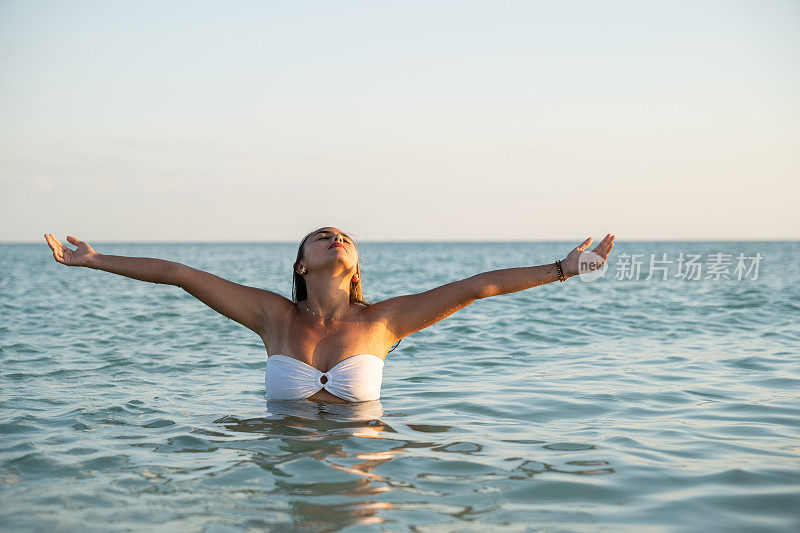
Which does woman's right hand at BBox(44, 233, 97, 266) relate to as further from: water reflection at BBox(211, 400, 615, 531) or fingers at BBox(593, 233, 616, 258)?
fingers at BBox(593, 233, 616, 258)

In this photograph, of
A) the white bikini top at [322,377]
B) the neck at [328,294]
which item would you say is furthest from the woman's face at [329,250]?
the white bikini top at [322,377]

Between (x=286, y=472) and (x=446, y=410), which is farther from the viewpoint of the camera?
(x=446, y=410)

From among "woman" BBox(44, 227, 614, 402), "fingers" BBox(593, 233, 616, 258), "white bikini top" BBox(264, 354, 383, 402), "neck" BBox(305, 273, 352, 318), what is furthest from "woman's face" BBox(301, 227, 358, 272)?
"fingers" BBox(593, 233, 616, 258)

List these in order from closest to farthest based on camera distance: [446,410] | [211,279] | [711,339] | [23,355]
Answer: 1. [211,279]
2. [446,410]
3. [23,355]
4. [711,339]

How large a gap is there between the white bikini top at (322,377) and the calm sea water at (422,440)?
145 millimetres

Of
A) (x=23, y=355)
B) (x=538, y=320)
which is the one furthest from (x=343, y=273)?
(x=538, y=320)

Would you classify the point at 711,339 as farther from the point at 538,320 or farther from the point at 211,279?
the point at 211,279

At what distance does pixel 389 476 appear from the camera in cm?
393

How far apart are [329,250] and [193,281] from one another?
941 millimetres

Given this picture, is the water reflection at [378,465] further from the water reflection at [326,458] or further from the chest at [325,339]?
the chest at [325,339]

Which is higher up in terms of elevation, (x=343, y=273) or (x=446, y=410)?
(x=343, y=273)

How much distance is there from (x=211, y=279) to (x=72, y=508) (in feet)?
6.34

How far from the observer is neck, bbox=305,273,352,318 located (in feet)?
17.0

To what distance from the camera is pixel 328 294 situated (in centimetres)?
522
